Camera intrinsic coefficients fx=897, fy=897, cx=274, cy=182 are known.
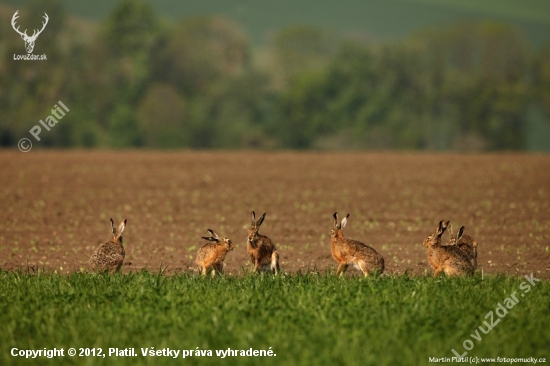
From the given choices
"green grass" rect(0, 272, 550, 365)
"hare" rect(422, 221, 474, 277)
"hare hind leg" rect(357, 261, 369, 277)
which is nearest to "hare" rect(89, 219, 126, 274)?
"green grass" rect(0, 272, 550, 365)

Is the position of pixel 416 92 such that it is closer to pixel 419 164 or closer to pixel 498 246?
pixel 419 164

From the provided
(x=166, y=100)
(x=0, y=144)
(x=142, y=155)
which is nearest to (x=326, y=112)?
(x=166, y=100)

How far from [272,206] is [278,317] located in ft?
52.7

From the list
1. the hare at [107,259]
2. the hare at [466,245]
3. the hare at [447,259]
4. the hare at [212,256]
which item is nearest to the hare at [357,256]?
the hare at [447,259]

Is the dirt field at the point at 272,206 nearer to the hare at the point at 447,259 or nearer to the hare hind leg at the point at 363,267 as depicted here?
the hare hind leg at the point at 363,267

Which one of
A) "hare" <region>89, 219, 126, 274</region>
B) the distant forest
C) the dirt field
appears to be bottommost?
"hare" <region>89, 219, 126, 274</region>

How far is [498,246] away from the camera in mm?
18797

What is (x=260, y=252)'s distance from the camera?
47.5 feet

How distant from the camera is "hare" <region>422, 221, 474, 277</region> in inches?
527

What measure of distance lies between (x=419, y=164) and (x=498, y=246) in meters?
23.1

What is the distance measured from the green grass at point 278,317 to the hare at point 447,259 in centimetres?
69

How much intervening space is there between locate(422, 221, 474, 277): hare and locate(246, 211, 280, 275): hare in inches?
97.8

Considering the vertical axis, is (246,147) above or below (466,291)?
above

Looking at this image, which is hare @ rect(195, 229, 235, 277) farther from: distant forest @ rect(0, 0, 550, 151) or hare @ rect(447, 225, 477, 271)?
distant forest @ rect(0, 0, 550, 151)
